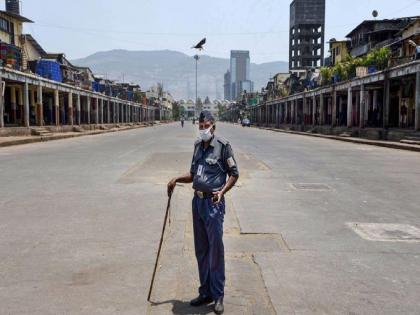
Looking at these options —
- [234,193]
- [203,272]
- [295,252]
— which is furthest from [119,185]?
[203,272]

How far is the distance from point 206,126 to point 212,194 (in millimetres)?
578

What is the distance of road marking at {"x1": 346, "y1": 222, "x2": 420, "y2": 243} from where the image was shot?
6.22 metres

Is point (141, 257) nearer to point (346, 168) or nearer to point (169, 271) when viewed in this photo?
point (169, 271)

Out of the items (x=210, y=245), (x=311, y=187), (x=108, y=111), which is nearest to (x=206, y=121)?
(x=210, y=245)

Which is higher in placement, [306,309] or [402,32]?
[402,32]

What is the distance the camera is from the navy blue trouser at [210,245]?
3.79 metres

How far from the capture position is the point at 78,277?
183 inches

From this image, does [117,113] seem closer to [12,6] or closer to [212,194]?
[12,6]

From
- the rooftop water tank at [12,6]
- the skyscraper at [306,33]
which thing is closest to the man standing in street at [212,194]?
the rooftop water tank at [12,6]

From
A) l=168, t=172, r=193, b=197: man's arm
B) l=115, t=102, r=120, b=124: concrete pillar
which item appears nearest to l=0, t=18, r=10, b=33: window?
l=115, t=102, r=120, b=124: concrete pillar

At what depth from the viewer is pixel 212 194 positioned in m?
3.79

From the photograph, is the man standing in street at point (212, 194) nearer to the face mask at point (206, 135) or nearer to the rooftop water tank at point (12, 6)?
the face mask at point (206, 135)

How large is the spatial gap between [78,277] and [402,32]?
42175 millimetres

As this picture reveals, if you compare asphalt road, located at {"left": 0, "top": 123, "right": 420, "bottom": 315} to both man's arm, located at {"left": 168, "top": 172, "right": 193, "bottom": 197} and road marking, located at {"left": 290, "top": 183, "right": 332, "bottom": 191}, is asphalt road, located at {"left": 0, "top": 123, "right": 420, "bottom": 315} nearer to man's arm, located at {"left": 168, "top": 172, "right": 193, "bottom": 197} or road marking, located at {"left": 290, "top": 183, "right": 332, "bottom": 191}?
road marking, located at {"left": 290, "top": 183, "right": 332, "bottom": 191}
